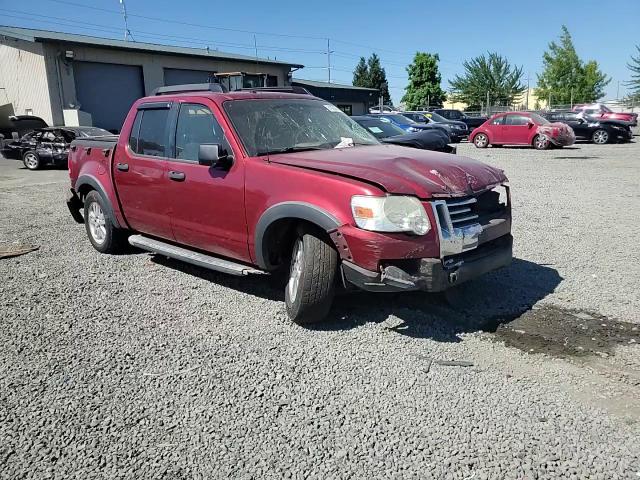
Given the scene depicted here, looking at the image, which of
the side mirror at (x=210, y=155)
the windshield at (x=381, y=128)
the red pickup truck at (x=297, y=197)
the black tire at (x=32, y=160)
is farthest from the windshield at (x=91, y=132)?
the side mirror at (x=210, y=155)

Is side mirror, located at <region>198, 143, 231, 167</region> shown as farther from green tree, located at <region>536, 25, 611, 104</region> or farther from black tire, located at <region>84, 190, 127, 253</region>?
green tree, located at <region>536, 25, 611, 104</region>

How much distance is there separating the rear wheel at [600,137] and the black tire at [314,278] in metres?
23.9

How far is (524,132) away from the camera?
2156 centimetres

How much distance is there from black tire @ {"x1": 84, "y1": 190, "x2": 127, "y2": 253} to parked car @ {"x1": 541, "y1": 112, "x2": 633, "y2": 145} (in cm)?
2292

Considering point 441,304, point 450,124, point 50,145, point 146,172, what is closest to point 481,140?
point 450,124

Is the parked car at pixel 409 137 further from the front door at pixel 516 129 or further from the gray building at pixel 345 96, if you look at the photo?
the gray building at pixel 345 96

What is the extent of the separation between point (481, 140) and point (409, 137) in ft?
36.5

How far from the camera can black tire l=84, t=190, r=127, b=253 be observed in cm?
610

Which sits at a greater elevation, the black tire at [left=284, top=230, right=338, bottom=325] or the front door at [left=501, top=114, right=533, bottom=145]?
the front door at [left=501, top=114, right=533, bottom=145]

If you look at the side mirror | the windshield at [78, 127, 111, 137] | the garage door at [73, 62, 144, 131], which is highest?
the garage door at [73, 62, 144, 131]

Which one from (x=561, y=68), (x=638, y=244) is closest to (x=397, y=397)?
(x=638, y=244)

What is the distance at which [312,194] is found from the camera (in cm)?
386

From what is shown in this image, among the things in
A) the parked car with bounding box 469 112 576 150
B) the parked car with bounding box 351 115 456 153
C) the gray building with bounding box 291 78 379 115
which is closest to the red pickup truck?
the parked car with bounding box 351 115 456 153

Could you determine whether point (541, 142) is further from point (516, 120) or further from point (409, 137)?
point (409, 137)
